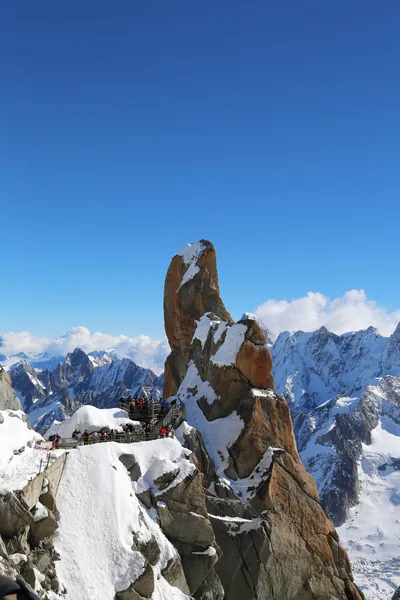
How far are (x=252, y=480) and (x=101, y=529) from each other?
2157cm

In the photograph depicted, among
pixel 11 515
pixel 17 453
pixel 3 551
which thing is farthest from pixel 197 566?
pixel 3 551

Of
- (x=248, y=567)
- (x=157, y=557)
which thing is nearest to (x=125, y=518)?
(x=157, y=557)

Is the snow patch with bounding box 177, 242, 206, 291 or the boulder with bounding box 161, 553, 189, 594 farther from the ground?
the snow patch with bounding box 177, 242, 206, 291

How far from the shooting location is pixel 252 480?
153 ft

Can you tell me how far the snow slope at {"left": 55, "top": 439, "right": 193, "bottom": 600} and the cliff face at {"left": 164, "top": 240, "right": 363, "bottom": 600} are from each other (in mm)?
8177

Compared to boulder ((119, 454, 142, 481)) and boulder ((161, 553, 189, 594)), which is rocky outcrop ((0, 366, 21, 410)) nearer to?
boulder ((119, 454, 142, 481))

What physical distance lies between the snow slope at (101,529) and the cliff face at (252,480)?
322 inches

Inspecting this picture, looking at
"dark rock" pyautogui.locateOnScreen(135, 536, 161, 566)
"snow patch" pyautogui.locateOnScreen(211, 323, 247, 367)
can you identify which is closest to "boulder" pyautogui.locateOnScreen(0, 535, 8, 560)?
"dark rock" pyautogui.locateOnScreen(135, 536, 161, 566)

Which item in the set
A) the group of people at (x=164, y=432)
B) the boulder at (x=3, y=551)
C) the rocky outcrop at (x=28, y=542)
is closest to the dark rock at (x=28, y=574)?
the rocky outcrop at (x=28, y=542)

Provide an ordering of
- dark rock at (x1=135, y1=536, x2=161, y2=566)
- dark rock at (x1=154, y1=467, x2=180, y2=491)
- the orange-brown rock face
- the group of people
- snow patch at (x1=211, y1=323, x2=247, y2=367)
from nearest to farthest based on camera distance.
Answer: dark rock at (x1=135, y1=536, x2=161, y2=566)
dark rock at (x1=154, y1=467, x2=180, y2=491)
the group of people
snow patch at (x1=211, y1=323, x2=247, y2=367)
the orange-brown rock face

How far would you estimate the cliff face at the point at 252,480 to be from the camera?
4125 centimetres

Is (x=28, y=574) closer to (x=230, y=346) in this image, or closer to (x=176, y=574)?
(x=176, y=574)

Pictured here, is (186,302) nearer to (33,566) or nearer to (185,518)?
(185,518)

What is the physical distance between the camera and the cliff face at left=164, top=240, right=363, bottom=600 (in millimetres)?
41250
